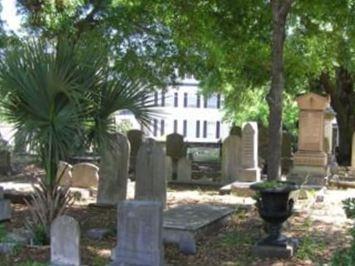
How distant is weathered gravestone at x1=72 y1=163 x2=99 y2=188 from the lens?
1472 cm

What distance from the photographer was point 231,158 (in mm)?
17922

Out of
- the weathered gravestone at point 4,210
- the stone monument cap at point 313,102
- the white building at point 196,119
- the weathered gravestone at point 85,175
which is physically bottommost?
the weathered gravestone at point 4,210

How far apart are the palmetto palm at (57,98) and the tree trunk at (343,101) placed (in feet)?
71.5

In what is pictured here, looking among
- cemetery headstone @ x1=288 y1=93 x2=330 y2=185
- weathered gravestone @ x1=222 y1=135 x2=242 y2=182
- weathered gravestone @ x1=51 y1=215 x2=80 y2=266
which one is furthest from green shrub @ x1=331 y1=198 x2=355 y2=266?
weathered gravestone @ x1=222 y1=135 x2=242 y2=182

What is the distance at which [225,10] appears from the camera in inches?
512

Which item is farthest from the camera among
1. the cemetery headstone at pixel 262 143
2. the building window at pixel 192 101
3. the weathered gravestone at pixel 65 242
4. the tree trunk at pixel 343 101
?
the building window at pixel 192 101

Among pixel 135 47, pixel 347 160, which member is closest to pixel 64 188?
pixel 135 47

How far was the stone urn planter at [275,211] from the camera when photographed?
311 inches

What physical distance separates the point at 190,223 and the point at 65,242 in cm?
199

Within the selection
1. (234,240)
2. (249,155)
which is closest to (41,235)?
(234,240)

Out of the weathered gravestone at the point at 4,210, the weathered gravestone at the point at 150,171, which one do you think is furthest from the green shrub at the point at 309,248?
the weathered gravestone at the point at 4,210

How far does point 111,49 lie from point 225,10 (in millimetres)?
4505

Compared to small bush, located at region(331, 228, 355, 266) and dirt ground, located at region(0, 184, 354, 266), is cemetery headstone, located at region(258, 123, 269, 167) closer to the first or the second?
dirt ground, located at region(0, 184, 354, 266)

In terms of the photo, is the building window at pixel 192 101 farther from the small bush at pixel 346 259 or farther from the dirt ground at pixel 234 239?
the small bush at pixel 346 259
